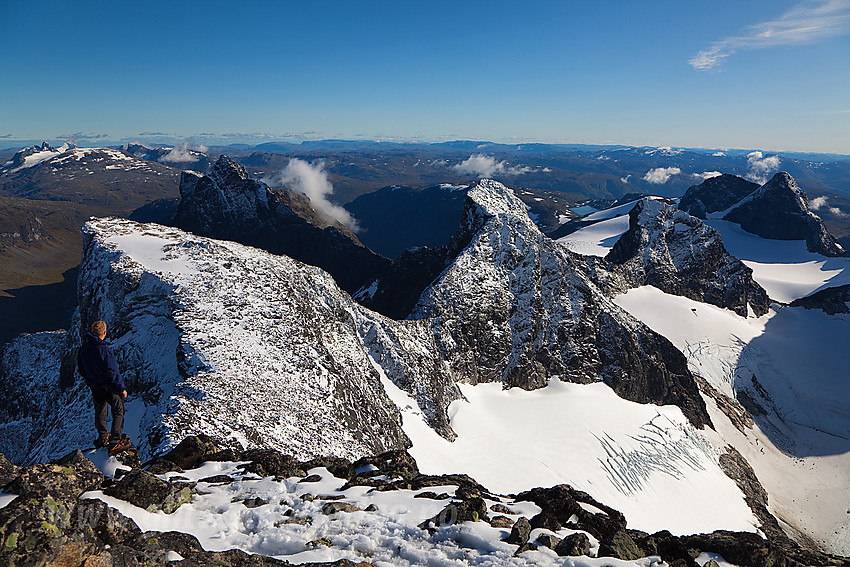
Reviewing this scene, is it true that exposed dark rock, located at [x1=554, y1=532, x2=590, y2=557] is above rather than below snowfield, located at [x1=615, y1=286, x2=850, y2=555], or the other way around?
above

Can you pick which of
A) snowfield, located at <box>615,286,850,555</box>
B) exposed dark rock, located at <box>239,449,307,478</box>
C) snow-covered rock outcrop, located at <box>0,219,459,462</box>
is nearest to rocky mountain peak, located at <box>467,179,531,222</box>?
snow-covered rock outcrop, located at <box>0,219,459,462</box>

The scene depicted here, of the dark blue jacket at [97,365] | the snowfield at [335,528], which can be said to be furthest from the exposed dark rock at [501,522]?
the dark blue jacket at [97,365]

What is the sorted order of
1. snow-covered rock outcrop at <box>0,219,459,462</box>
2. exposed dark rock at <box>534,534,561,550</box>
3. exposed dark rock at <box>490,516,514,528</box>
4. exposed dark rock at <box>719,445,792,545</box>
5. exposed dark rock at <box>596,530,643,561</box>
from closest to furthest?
exposed dark rock at <box>596,530,643,561</box> → exposed dark rock at <box>534,534,561,550</box> → exposed dark rock at <box>490,516,514,528</box> → snow-covered rock outcrop at <box>0,219,459,462</box> → exposed dark rock at <box>719,445,792,545</box>

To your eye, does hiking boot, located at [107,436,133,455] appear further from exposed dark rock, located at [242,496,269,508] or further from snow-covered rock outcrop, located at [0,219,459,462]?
snow-covered rock outcrop, located at [0,219,459,462]

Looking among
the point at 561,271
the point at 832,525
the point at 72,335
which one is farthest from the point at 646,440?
the point at 72,335

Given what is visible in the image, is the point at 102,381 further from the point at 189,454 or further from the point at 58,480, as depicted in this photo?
the point at 58,480

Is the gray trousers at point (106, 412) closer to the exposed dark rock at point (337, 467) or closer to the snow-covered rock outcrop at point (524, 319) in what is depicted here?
the exposed dark rock at point (337, 467)

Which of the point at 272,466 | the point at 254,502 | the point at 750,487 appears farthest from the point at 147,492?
the point at 750,487
